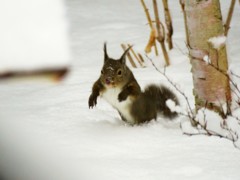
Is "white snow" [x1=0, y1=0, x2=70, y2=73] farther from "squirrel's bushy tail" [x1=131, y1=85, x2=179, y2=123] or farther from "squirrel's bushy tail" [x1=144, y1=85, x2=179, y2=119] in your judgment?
"squirrel's bushy tail" [x1=144, y1=85, x2=179, y2=119]

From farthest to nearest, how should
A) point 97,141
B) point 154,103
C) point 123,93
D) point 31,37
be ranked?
1. point 154,103
2. point 123,93
3. point 97,141
4. point 31,37

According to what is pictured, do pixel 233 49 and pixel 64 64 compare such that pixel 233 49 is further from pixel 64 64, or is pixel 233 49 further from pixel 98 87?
pixel 64 64

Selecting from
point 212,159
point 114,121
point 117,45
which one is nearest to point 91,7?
point 117,45

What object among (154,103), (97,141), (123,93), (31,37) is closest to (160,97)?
(154,103)

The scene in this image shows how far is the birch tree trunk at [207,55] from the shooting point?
227cm

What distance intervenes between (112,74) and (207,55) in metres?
0.53

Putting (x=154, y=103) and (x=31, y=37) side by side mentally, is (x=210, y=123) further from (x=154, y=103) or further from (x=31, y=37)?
(x=31, y=37)

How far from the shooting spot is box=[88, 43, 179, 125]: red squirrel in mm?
2449

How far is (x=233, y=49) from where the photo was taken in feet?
14.3

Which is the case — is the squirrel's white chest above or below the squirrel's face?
below

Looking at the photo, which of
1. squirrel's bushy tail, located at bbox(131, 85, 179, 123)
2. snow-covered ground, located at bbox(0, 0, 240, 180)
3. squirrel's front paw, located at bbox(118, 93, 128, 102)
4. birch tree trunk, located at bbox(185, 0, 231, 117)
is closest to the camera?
snow-covered ground, located at bbox(0, 0, 240, 180)

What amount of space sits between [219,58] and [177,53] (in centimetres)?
190

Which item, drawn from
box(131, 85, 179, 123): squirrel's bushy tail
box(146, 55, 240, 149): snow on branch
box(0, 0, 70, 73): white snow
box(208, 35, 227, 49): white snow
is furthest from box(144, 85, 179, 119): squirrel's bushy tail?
box(0, 0, 70, 73): white snow

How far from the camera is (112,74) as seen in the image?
2.45 meters
